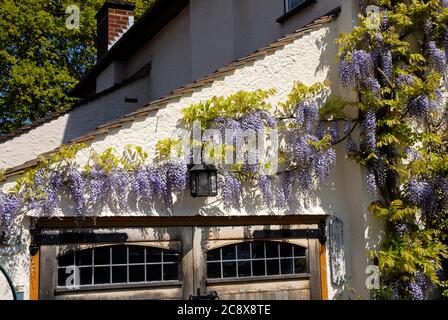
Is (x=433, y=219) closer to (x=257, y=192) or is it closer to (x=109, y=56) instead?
(x=257, y=192)

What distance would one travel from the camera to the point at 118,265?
5801mm

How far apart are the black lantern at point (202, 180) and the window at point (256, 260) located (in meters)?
0.79

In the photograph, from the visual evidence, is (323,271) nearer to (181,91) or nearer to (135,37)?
(181,91)

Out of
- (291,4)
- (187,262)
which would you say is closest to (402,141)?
(291,4)

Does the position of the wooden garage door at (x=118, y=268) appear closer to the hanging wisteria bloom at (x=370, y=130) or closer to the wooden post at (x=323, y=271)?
the wooden post at (x=323, y=271)

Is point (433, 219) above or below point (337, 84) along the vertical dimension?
below

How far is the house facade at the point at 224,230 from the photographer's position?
18.1ft

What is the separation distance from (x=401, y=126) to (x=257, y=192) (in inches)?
77.5

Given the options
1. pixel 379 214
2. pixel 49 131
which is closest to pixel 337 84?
pixel 379 214

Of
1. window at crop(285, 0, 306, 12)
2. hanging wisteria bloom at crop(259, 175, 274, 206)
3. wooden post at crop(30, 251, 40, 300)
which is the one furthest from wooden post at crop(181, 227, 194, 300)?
window at crop(285, 0, 306, 12)

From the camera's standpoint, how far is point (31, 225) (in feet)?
17.4

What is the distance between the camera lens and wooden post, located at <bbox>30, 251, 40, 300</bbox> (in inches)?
208

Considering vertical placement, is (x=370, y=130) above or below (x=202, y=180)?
above

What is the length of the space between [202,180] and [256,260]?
1.30m
